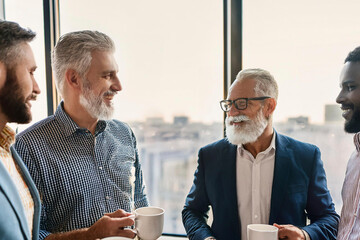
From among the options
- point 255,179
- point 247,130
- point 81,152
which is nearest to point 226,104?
point 247,130

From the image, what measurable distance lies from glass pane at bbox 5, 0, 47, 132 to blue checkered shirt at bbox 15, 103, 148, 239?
1.13 m

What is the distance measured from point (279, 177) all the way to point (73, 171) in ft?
3.24

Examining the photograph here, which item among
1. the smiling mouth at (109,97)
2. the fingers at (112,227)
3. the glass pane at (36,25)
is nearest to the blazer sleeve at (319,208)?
the fingers at (112,227)

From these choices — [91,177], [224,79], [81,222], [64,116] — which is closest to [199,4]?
[224,79]

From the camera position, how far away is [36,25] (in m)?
2.40

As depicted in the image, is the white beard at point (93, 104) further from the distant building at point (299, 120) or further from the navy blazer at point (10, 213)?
the distant building at point (299, 120)

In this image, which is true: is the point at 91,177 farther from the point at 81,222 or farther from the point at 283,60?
the point at 283,60

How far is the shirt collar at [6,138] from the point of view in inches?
41.4

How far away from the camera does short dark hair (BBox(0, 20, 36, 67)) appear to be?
40.0 inches

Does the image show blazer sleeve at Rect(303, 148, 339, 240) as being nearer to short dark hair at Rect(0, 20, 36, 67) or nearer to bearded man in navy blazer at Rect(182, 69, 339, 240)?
bearded man in navy blazer at Rect(182, 69, 339, 240)

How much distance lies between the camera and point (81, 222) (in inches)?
52.0

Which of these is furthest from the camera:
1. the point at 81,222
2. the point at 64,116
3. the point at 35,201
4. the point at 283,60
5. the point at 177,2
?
the point at 177,2

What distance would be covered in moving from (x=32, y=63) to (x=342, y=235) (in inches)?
58.1

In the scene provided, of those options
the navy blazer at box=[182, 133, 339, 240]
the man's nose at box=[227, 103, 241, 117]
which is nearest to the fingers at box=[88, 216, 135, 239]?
the navy blazer at box=[182, 133, 339, 240]
